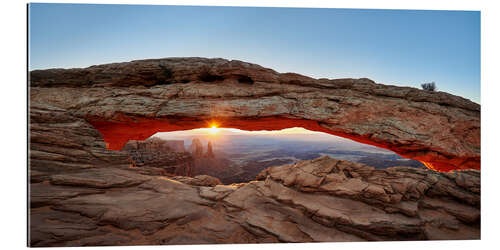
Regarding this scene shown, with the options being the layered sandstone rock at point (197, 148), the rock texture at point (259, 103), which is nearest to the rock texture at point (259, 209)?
the rock texture at point (259, 103)

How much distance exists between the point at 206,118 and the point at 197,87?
4.84 feet

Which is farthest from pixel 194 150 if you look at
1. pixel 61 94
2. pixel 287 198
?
pixel 287 198

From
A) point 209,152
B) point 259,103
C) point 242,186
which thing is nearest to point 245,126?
point 259,103

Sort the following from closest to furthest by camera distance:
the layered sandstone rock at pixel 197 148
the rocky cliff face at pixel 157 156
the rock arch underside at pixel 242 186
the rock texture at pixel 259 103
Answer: the rock arch underside at pixel 242 186
the rock texture at pixel 259 103
the rocky cliff face at pixel 157 156
the layered sandstone rock at pixel 197 148

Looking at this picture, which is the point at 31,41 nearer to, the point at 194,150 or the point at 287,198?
the point at 287,198

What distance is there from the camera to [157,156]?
22000 mm

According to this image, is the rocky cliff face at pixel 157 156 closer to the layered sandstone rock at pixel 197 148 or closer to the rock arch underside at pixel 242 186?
the rock arch underside at pixel 242 186

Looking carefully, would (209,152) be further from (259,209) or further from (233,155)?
(259,209)

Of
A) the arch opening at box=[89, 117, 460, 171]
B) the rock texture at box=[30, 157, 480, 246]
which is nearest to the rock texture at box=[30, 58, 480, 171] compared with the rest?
the arch opening at box=[89, 117, 460, 171]

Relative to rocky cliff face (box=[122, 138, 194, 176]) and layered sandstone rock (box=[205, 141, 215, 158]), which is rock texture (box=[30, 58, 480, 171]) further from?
layered sandstone rock (box=[205, 141, 215, 158])

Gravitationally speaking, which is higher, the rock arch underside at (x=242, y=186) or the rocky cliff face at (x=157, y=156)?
the rock arch underside at (x=242, y=186)

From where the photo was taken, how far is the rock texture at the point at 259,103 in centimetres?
646

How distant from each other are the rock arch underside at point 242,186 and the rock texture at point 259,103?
47 millimetres

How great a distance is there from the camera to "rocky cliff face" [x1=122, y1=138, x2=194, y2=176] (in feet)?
67.1
